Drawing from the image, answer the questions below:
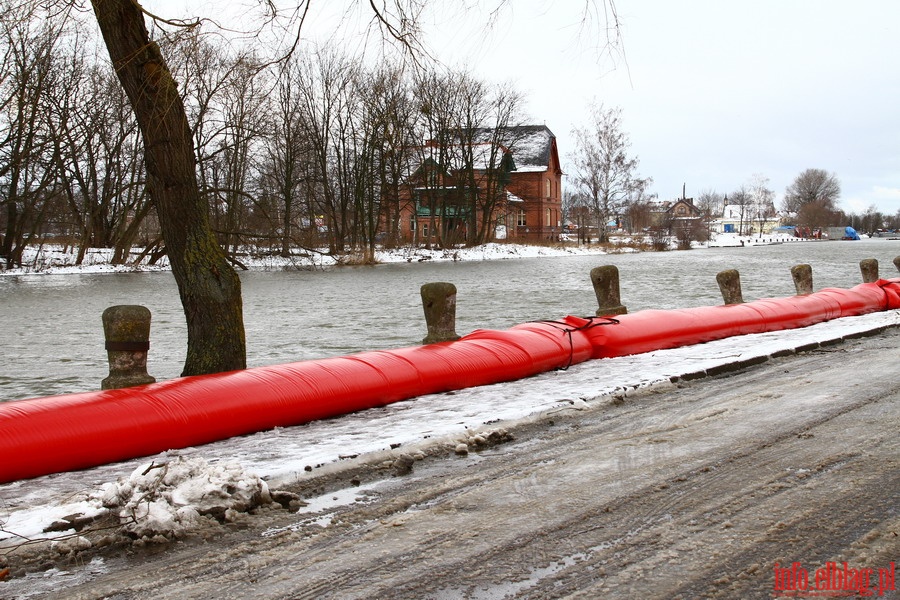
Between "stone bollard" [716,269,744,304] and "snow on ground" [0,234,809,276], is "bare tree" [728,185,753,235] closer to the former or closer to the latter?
"snow on ground" [0,234,809,276]

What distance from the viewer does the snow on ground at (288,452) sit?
13.3ft

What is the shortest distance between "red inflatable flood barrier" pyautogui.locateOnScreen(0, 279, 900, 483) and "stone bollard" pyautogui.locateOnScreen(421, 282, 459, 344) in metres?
0.66

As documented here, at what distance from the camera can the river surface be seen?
11820mm

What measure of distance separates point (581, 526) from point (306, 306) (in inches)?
669

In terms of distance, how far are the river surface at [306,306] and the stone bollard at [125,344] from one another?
316cm

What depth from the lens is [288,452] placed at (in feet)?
17.1

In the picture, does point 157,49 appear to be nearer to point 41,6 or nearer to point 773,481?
point 41,6

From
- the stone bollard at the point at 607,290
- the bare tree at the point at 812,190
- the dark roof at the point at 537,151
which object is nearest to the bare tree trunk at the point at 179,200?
the stone bollard at the point at 607,290

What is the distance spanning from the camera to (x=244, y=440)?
563 centimetres

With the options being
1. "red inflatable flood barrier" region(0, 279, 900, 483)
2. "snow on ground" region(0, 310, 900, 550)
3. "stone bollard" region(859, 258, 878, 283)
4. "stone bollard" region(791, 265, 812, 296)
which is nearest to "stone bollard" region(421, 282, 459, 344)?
"red inflatable flood barrier" region(0, 279, 900, 483)

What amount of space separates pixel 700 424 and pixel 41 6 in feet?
20.4

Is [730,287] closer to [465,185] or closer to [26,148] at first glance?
[26,148]

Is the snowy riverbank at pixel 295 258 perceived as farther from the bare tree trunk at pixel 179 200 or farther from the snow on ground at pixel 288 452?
the snow on ground at pixel 288 452

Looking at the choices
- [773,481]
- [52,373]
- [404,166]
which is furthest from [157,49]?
[404,166]
